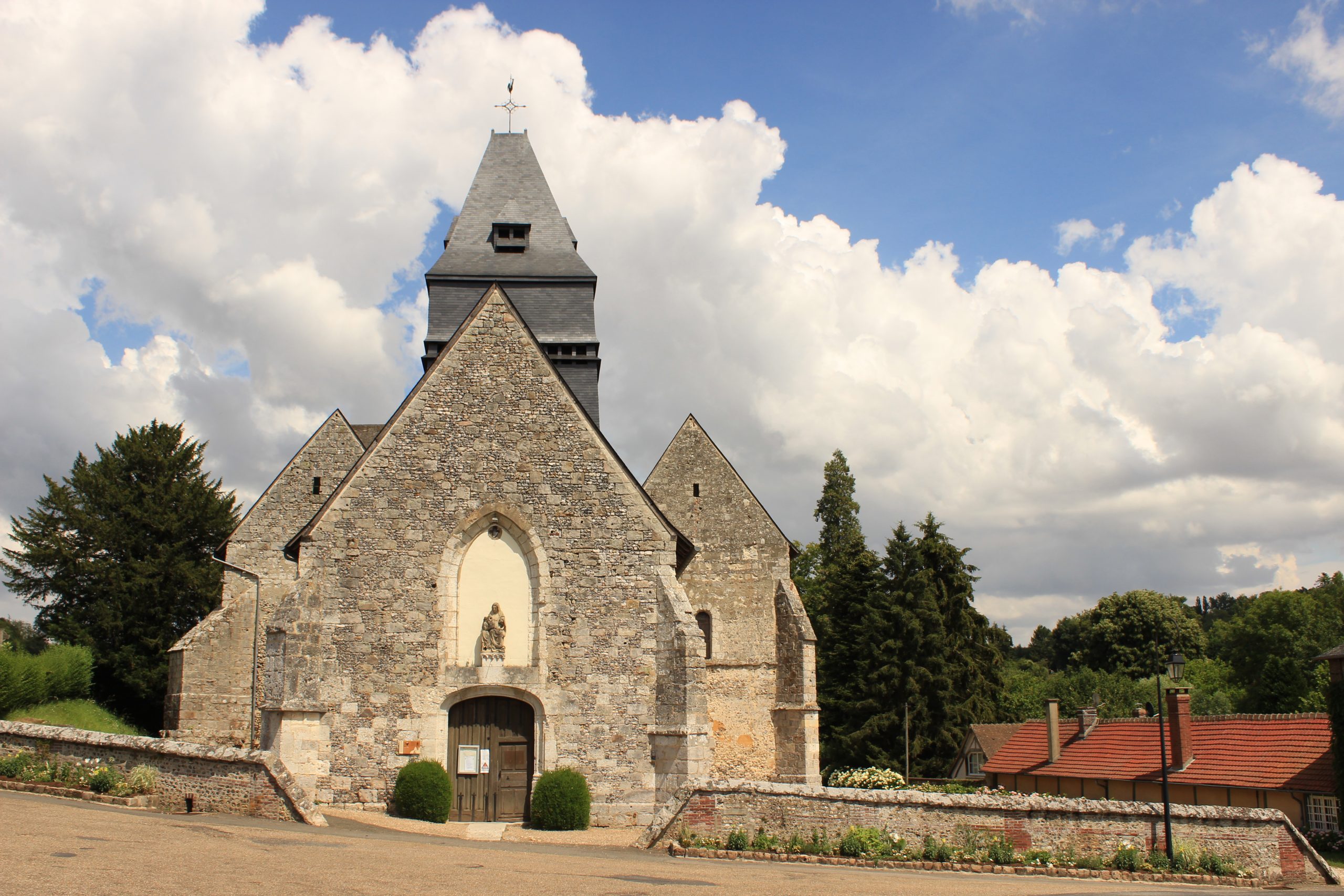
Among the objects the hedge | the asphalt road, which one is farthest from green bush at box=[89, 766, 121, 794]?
the hedge

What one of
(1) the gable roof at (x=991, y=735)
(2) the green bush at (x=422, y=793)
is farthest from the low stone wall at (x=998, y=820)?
(1) the gable roof at (x=991, y=735)

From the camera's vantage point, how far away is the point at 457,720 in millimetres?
15672

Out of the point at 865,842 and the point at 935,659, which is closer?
the point at 865,842

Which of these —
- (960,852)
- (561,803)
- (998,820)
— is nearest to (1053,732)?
(998,820)

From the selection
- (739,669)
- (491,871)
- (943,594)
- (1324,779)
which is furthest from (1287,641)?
(491,871)

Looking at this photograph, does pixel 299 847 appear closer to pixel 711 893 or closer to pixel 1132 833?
pixel 711 893

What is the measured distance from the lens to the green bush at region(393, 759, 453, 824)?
14.6m

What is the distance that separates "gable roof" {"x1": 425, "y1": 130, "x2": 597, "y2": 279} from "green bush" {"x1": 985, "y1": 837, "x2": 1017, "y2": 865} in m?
18.9

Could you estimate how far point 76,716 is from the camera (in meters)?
25.1

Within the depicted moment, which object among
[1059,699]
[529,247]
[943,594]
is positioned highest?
[529,247]

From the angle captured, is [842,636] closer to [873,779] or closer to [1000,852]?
[873,779]

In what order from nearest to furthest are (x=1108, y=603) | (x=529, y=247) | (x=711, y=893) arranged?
1. (x=711, y=893)
2. (x=529, y=247)
3. (x=1108, y=603)

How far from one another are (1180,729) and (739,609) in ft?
40.0

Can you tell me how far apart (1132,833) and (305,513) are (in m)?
18.7
